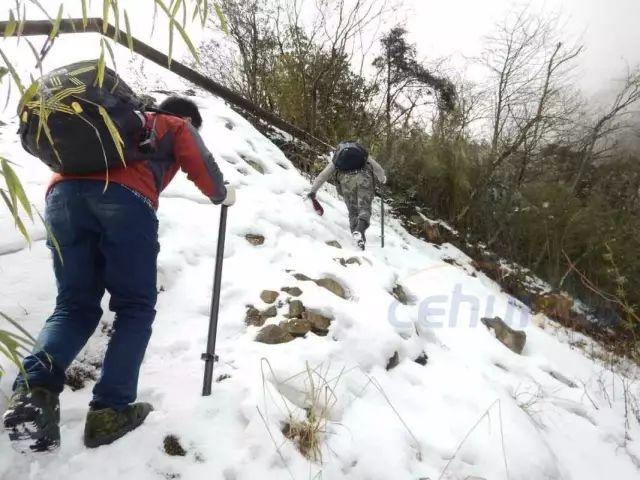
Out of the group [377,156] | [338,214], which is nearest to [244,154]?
[338,214]

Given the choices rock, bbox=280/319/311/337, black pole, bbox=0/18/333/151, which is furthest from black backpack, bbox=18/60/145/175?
rock, bbox=280/319/311/337

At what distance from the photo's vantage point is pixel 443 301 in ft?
15.7

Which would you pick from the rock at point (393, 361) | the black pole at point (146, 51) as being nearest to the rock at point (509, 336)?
the rock at point (393, 361)

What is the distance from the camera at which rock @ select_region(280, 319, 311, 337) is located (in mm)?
2652

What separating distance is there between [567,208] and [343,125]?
624 centimetres

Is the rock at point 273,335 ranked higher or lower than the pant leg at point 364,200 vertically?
lower

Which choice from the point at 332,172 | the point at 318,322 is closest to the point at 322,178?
the point at 332,172

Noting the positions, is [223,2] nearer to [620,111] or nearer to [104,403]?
[104,403]

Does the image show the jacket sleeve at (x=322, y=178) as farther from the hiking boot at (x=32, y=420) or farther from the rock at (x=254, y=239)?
the hiking boot at (x=32, y=420)

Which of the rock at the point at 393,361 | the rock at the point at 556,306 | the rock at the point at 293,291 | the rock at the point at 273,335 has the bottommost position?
the rock at the point at 556,306

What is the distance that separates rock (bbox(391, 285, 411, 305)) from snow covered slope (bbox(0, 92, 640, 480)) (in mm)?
80

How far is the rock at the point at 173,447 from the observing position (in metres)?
1.68

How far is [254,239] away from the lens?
→ 392cm

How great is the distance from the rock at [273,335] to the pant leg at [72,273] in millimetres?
1038
